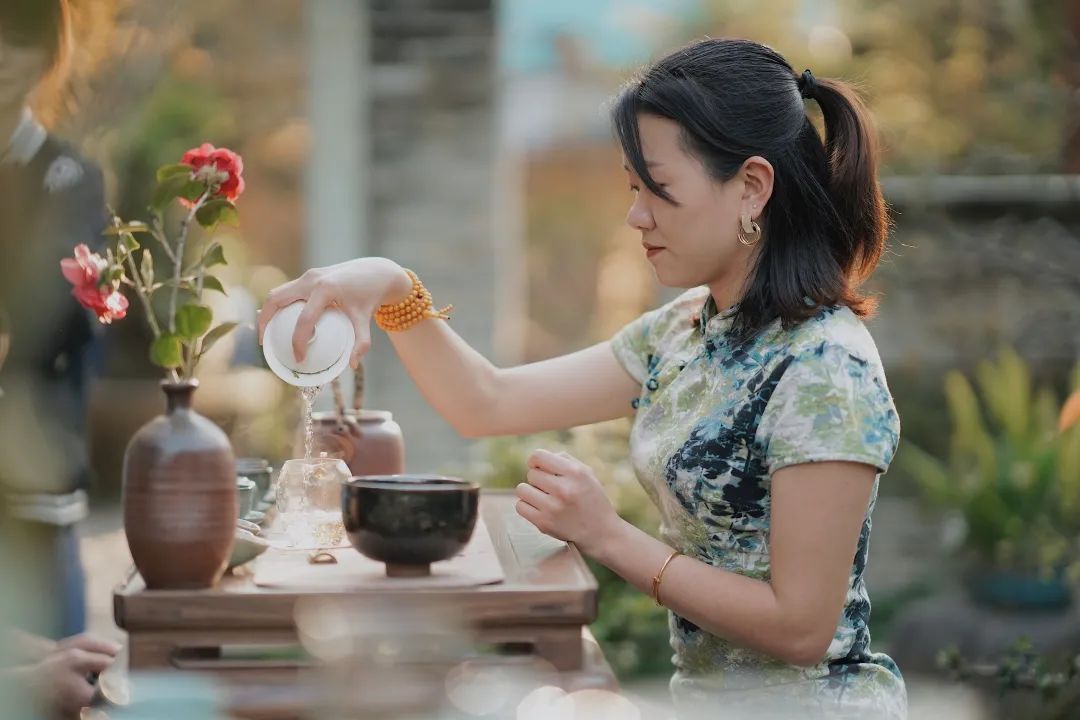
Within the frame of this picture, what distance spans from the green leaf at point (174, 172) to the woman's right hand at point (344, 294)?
19 cm

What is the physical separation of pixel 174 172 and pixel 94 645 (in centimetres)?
62

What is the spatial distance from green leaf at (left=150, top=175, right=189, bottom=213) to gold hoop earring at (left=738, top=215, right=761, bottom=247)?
767 mm

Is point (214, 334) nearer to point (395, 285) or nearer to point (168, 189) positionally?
point (168, 189)

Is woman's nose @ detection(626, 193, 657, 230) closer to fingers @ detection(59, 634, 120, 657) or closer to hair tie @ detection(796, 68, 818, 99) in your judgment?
hair tie @ detection(796, 68, 818, 99)

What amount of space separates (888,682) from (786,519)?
323 millimetres

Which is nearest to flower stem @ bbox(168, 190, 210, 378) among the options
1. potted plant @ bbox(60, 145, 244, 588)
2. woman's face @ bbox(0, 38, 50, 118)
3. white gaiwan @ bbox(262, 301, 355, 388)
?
potted plant @ bbox(60, 145, 244, 588)

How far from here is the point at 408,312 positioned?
2184 mm

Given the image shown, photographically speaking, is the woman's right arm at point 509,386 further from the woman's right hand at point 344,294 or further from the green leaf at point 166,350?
the green leaf at point 166,350

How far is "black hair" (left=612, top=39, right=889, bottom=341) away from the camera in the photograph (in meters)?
1.86

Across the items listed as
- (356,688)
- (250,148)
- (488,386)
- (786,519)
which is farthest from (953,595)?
(250,148)

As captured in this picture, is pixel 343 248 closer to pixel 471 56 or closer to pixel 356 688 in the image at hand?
pixel 471 56

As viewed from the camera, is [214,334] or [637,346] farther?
[637,346]

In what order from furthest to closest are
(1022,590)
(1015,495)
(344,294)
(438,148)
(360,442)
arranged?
1. (438,148)
2. (1015,495)
3. (1022,590)
4. (360,442)
5. (344,294)

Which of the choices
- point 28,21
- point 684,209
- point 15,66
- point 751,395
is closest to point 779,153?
point 684,209
